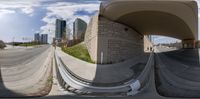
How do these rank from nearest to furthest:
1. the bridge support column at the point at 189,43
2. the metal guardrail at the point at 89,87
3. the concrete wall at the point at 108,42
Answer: the metal guardrail at the point at 89,87, the concrete wall at the point at 108,42, the bridge support column at the point at 189,43

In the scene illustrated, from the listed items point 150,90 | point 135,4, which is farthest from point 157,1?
point 150,90

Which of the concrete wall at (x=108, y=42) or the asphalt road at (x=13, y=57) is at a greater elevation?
the concrete wall at (x=108, y=42)

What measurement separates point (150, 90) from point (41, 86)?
21.0 ft

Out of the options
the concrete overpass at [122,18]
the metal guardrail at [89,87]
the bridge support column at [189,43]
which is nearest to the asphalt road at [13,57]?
the concrete overpass at [122,18]

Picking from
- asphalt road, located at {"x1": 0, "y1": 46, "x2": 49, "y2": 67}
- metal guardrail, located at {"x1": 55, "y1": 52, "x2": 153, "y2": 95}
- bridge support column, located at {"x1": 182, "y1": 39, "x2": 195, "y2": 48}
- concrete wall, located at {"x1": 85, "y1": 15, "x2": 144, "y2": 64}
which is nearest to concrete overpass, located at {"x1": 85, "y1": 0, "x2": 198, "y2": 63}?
concrete wall, located at {"x1": 85, "y1": 15, "x2": 144, "y2": 64}

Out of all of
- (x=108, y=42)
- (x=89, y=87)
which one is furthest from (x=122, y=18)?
(x=89, y=87)

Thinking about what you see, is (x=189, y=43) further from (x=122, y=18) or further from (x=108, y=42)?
(x=108, y=42)

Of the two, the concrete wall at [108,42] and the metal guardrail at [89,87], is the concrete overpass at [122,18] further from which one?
the metal guardrail at [89,87]

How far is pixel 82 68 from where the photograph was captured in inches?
1078

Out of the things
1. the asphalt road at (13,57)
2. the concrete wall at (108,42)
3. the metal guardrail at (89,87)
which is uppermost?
the concrete wall at (108,42)

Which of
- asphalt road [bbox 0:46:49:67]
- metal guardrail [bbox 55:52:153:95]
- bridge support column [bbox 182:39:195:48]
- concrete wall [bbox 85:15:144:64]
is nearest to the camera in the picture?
metal guardrail [bbox 55:52:153:95]

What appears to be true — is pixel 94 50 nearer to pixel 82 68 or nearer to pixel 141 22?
pixel 82 68

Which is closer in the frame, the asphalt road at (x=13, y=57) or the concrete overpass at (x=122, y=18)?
the concrete overpass at (x=122, y=18)

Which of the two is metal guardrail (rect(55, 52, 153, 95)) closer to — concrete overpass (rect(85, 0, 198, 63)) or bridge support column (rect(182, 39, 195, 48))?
concrete overpass (rect(85, 0, 198, 63))
